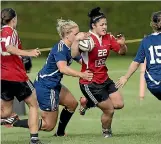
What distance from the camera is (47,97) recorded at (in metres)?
11.0

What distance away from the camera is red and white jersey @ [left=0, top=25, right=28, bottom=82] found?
390 inches

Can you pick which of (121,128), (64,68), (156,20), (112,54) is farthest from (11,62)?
(112,54)

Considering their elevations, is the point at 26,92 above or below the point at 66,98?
above

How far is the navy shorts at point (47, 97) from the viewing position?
36.2ft

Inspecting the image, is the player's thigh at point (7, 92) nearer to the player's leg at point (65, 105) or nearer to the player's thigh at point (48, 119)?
the player's thigh at point (48, 119)

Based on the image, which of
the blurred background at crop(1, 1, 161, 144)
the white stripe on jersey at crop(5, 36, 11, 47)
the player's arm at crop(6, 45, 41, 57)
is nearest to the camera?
the player's arm at crop(6, 45, 41, 57)

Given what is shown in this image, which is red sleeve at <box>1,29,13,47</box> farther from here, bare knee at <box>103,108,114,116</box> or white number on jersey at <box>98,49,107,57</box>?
bare knee at <box>103,108,114,116</box>

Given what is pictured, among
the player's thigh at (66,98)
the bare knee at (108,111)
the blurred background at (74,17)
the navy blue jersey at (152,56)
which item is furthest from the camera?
the blurred background at (74,17)

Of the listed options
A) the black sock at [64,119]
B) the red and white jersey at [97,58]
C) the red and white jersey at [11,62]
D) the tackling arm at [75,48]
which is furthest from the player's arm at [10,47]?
the black sock at [64,119]

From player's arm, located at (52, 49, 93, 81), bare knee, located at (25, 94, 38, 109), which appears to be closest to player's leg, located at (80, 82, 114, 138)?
player's arm, located at (52, 49, 93, 81)

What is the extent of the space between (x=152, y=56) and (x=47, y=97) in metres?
1.72

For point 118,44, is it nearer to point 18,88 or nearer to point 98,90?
point 98,90

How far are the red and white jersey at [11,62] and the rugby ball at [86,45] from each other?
1.00 metres

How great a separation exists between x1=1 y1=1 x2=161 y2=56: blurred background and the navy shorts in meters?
18.4
